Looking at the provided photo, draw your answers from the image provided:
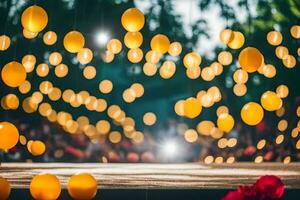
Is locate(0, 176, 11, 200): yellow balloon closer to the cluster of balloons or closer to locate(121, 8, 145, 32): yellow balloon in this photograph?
the cluster of balloons

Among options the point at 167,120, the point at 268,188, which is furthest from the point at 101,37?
the point at 268,188

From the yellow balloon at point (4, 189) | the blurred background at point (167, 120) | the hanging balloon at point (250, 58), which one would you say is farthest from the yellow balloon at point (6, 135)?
the blurred background at point (167, 120)

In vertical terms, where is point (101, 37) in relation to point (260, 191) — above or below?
above

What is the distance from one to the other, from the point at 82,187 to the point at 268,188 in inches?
51.8

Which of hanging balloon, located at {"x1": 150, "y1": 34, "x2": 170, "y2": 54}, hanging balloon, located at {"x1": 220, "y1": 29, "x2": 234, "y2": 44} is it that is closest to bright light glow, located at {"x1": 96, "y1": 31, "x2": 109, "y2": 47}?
hanging balloon, located at {"x1": 150, "y1": 34, "x2": 170, "y2": 54}

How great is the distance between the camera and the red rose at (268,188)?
355 centimetres

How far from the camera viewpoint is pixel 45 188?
4.20 meters

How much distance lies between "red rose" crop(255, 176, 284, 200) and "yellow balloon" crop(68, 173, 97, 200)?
1.22m

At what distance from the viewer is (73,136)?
13.9 meters

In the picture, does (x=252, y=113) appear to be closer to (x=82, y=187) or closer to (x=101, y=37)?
(x=82, y=187)

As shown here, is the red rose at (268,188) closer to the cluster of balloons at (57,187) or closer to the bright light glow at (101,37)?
the cluster of balloons at (57,187)

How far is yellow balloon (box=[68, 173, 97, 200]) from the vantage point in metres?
4.22

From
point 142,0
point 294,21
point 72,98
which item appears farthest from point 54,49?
point 294,21

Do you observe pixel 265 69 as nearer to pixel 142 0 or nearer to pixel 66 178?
pixel 66 178
